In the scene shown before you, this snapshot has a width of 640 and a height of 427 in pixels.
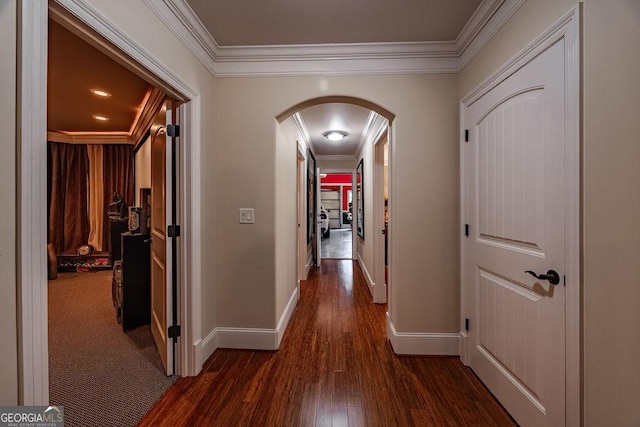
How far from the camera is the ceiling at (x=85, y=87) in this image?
2.16 meters

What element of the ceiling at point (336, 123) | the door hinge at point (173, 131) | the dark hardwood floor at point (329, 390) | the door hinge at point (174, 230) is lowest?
the dark hardwood floor at point (329, 390)

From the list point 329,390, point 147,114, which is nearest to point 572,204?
point 329,390

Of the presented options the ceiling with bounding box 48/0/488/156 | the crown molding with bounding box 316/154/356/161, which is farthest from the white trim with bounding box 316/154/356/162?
the ceiling with bounding box 48/0/488/156

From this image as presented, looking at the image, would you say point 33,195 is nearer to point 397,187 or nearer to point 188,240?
point 188,240

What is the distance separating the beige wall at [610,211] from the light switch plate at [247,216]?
200 centimetres

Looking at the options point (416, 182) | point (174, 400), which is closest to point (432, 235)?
point (416, 182)

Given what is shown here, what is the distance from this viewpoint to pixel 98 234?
16.9 feet

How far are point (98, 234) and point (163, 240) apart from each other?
14.0 feet

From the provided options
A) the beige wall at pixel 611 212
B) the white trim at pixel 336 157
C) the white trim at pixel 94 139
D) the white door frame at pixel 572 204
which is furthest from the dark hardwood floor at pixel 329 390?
the white trim at pixel 94 139

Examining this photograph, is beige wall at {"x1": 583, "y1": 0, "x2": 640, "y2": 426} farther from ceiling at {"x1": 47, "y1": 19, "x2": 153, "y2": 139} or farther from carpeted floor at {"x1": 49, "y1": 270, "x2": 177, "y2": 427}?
ceiling at {"x1": 47, "y1": 19, "x2": 153, "y2": 139}

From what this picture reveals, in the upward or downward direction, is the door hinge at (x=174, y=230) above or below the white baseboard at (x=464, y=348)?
above

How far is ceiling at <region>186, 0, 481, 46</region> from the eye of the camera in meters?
1.75

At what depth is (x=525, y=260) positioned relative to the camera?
4.86 feet

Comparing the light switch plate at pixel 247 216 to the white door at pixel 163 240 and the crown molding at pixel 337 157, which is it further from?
the crown molding at pixel 337 157
